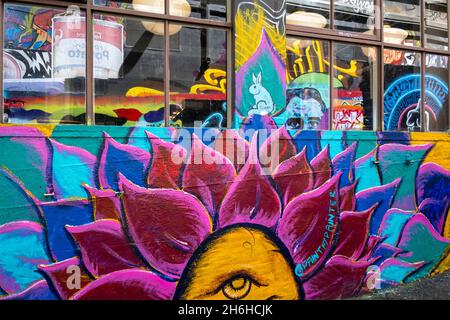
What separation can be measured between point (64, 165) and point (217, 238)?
1.65 meters

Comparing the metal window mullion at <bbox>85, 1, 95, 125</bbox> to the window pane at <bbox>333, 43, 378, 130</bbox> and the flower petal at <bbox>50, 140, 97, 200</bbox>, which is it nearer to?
the flower petal at <bbox>50, 140, 97, 200</bbox>

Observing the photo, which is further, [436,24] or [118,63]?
[436,24]

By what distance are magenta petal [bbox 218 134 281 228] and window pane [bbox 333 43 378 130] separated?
1266mm

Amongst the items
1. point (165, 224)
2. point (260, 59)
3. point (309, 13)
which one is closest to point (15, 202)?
point (165, 224)

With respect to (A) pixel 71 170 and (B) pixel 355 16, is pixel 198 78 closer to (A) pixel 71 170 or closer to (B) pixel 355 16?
(A) pixel 71 170

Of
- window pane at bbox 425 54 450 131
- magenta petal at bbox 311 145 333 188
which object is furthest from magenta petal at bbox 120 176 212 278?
window pane at bbox 425 54 450 131

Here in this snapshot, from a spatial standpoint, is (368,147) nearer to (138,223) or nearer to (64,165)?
(138,223)

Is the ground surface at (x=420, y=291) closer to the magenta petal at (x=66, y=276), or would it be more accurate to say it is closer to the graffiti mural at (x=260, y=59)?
the graffiti mural at (x=260, y=59)

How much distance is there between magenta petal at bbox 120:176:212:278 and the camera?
4363 millimetres

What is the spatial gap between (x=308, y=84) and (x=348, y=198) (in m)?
1.41

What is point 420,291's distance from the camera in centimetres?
562

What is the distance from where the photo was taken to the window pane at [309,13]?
5305 millimetres

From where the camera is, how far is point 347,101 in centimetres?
571

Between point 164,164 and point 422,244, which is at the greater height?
point 164,164
